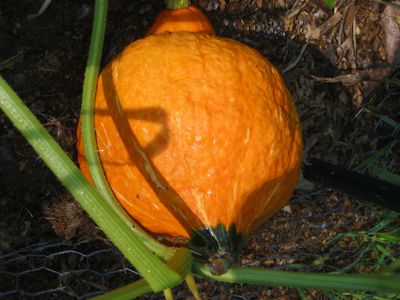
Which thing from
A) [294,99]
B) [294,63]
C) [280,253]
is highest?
[294,63]

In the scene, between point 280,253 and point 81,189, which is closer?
point 81,189

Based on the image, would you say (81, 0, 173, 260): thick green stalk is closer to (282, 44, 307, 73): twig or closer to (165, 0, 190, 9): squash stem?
(165, 0, 190, 9): squash stem

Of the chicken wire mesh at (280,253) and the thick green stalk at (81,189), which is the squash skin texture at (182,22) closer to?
the thick green stalk at (81,189)

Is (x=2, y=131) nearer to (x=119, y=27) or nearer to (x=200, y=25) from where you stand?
(x=119, y=27)

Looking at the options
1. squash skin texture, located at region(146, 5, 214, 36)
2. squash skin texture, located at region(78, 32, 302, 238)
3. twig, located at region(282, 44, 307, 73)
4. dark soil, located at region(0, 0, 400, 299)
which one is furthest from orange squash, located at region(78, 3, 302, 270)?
twig, located at region(282, 44, 307, 73)

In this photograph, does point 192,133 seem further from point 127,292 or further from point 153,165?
point 127,292

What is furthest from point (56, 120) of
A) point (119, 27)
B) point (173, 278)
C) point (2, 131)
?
point (173, 278)

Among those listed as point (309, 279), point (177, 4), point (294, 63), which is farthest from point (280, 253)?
point (177, 4)
